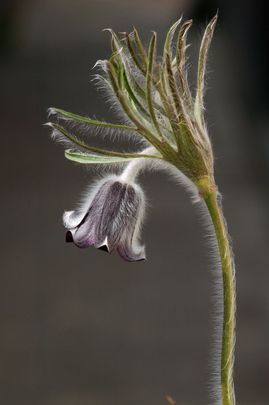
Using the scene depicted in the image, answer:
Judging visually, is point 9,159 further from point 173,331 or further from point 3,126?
point 173,331

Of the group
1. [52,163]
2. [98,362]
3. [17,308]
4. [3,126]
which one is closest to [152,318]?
[98,362]

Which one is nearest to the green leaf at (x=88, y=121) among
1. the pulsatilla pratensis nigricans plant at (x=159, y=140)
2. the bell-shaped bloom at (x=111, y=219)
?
the pulsatilla pratensis nigricans plant at (x=159, y=140)

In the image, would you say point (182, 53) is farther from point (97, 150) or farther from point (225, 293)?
point (225, 293)

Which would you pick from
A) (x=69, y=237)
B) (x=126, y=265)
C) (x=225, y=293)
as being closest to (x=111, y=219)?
(x=69, y=237)

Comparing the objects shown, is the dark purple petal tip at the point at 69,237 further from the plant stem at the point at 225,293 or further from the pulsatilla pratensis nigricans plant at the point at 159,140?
the plant stem at the point at 225,293

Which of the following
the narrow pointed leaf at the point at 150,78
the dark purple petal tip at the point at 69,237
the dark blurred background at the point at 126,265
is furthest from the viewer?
the dark blurred background at the point at 126,265

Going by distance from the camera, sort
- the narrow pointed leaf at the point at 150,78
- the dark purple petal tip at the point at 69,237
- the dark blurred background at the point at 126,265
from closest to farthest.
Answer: the narrow pointed leaf at the point at 150,78, the dark purple petal tip at the point at 69,237, the dark blurred background at the point at 126,265

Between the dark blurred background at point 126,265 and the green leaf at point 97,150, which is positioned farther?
the dark blurred background at point 126,265
